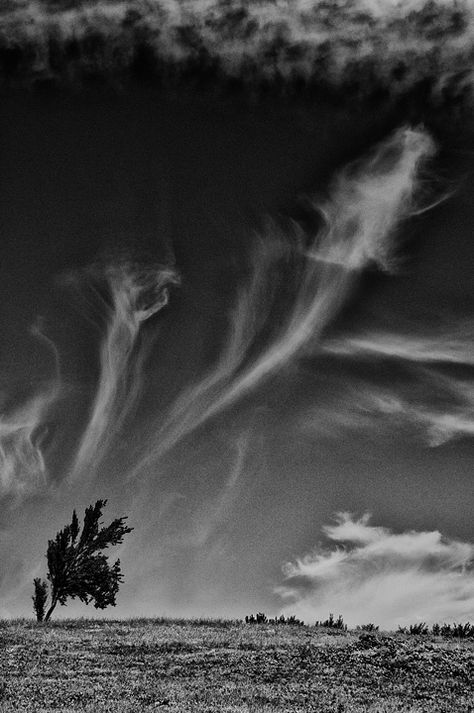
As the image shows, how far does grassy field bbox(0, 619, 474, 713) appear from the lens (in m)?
22.0

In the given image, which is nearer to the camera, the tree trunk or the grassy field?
the grassy field

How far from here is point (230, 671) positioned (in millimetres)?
25719

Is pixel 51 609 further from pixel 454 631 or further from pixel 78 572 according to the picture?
pixel 454 631

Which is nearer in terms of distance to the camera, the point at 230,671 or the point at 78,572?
the point at 230,671

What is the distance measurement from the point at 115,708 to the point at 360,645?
12.3m

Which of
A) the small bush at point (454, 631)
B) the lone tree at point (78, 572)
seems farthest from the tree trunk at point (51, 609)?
the small bush at point (454, 631)

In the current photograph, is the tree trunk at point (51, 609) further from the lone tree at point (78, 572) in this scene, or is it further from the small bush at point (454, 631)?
the small bush at point (454, 631)

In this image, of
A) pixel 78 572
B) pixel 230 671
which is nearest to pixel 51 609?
pixel 78 572

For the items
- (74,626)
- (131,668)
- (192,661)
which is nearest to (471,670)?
(192,661)

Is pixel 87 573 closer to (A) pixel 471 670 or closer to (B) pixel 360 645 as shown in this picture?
(B) pixel 360 645

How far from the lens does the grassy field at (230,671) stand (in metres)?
22.0

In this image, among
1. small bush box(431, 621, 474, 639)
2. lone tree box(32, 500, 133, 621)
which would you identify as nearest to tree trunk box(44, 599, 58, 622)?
lone tree box(32, 500, 133, 621)

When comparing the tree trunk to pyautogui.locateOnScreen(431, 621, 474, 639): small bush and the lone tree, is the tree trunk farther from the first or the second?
pyautogui.locateOnScreen(431, 621, 474, 639): small bush

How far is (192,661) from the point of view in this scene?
27.1 m
